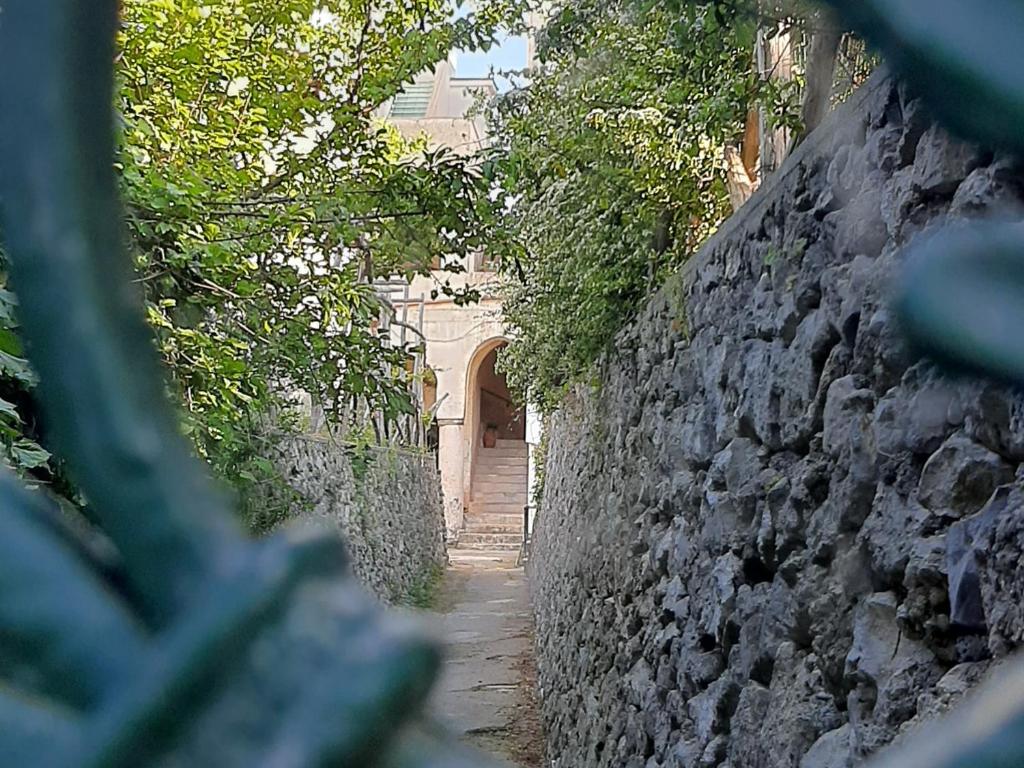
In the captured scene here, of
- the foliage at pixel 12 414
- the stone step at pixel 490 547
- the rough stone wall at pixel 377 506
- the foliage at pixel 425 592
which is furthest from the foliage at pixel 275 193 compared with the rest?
the stone step at pixel 490 547

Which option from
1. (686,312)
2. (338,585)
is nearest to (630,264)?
(686,312)

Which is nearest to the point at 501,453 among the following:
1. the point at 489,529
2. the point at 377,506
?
the point at 489,529

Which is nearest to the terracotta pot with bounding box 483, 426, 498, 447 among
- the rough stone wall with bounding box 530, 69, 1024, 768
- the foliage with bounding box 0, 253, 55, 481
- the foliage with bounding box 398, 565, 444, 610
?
the foliage with bounding box 398, 565, 444, 610

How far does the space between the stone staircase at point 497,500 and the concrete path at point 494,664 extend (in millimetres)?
2126

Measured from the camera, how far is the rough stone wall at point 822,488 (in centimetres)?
100

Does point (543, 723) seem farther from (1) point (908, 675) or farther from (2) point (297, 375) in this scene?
(1) point (908, 675)

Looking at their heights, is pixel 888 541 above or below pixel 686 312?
below

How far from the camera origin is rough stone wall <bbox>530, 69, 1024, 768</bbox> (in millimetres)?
1001

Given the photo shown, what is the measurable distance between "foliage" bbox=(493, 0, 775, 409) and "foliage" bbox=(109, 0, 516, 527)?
13.4 inches

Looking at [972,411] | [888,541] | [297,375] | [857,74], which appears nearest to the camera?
[972,411]

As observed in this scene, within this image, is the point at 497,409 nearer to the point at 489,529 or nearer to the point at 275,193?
the point at 489,529

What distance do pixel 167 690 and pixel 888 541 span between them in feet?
3.69

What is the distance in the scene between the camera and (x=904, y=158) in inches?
48.3

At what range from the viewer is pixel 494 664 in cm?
575
